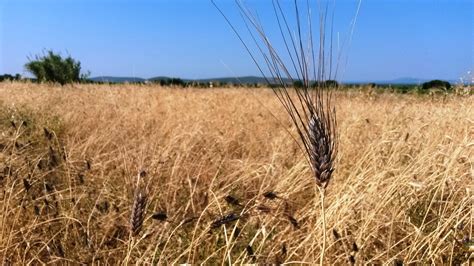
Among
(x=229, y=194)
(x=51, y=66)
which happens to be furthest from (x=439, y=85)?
(x=51, y=66)

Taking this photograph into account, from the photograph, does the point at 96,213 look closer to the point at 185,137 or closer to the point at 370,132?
the point at 185,137

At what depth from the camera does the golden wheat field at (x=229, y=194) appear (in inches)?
67.4

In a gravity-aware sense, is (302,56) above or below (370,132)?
above

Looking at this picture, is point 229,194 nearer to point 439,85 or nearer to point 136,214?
point 136,214

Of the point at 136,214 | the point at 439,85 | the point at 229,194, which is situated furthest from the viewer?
the point at 439,85

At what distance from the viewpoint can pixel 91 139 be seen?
11.3 ft

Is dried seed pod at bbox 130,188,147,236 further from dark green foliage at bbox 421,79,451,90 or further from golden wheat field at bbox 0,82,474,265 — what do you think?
dark green foliage at bbox 421,79,451,90

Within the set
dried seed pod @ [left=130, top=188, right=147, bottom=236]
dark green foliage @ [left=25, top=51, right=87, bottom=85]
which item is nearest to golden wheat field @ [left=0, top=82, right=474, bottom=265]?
dried seed pod @ [left=130, top=188, right=147, bottom=236]

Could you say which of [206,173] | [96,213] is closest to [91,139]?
[206,173]

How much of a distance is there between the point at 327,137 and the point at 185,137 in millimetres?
2596

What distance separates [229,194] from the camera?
237 cm

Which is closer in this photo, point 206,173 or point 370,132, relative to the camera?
point 206,173

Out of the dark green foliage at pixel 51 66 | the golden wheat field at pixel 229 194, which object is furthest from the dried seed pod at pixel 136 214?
the dark green foliage at pixel 51 66

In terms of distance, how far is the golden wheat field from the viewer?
1.71 m
